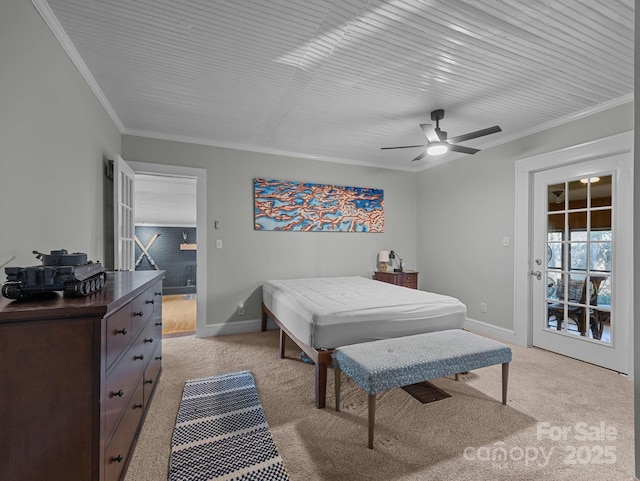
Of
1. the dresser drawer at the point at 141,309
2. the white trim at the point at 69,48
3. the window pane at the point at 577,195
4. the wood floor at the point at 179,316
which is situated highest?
the white trim at the point at 69,48

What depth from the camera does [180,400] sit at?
2205mm

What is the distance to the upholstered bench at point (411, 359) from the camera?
1.71 m

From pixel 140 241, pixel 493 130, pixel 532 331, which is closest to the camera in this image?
pixel 493 130

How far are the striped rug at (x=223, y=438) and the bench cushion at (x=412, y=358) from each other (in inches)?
24.9

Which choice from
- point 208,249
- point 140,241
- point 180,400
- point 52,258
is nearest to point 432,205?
point 208,249

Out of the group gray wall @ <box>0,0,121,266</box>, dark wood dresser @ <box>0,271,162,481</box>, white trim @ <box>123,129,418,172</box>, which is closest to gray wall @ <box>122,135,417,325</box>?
white trim @ <box>123,129,418,172</box>

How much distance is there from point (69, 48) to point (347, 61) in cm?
186

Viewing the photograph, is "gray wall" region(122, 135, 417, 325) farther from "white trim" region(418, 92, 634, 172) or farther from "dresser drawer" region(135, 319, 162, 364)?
"white trim" region(418, 92, 634, 172)

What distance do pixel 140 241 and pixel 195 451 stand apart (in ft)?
24.0

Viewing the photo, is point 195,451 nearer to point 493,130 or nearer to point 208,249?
point 208,249

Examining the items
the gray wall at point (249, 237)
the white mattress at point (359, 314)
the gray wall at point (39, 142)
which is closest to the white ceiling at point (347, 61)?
the gray wall at point (39, 142)

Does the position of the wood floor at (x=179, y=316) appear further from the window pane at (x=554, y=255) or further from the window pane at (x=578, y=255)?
the window pane at (x=578, y=255)

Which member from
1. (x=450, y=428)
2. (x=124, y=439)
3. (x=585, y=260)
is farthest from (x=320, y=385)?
(x=585, y=260)

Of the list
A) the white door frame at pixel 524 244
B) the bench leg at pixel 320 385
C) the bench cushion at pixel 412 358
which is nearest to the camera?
the bench cushion at pixel 412 358
